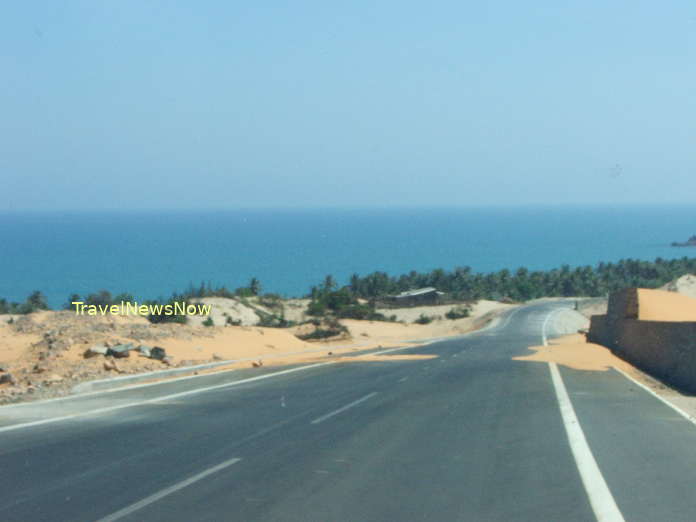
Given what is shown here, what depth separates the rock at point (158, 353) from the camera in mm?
25800

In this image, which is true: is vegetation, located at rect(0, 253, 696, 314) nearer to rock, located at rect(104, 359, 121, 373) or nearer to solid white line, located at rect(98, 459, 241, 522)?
rock, located at rect(104, 359, 121, 373)

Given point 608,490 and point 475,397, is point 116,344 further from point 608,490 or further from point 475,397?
point 608,490

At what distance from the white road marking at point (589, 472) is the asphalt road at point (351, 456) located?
0.03 metres

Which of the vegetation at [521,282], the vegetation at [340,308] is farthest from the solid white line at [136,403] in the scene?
the vegetation at [521,282]

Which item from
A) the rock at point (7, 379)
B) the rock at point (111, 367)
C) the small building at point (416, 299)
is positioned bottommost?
the rock at point (7, 379)

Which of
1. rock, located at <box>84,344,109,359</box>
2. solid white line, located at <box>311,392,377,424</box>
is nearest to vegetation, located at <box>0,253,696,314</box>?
rock, located at <box>84,344,109,359</box>

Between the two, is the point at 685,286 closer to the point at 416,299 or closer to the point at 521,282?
the point at 416,299

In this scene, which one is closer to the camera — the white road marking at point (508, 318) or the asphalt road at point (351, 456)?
the asphalt road at point (351, 456)

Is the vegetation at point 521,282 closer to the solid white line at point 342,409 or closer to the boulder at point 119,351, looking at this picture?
the boulder at point 119,351

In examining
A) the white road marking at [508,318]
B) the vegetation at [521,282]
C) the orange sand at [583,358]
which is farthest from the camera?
the vegetation at [521,282]

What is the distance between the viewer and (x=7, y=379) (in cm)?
2116

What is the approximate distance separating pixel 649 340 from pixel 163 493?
65.1 feet

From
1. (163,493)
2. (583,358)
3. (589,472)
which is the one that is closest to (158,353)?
(583,358)

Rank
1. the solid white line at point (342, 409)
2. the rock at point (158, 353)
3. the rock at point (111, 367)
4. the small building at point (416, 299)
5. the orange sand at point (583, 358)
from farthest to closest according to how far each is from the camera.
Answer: the small building at point (416, 299) < the orange sand at point (583, 358) < the rock at point (158, 353) < the rock at point (111, 367) < the solid white line at point (342, 409)
